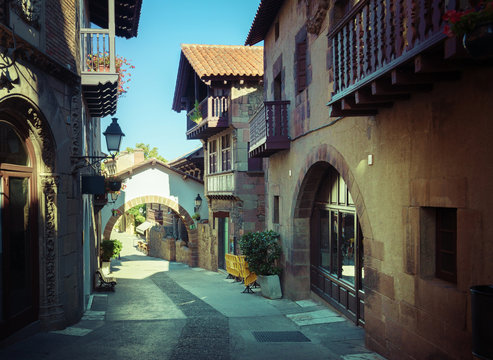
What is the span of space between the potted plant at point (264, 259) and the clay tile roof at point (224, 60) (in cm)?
753

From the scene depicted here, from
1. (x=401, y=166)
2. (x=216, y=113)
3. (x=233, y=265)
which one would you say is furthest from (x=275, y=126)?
(x=216, y=113)

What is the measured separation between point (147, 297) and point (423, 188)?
30.2 ft

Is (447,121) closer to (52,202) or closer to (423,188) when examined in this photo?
(423,188)

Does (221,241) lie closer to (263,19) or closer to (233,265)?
(233,265)

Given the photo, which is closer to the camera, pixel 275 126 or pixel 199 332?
pixel 199 332

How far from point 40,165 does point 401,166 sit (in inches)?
221

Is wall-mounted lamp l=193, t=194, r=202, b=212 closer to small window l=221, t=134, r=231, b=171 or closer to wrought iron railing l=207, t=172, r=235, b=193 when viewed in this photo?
wrought iron railing l=207, t=172, r=235, b=193

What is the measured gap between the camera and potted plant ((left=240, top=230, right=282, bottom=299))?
40.3ft

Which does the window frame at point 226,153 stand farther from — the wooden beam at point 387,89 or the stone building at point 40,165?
the wooden beam at point 387,89

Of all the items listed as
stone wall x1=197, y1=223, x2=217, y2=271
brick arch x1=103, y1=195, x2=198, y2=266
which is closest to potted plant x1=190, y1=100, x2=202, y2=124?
stone wall x1=197, y1=223, x2=217, y2=271

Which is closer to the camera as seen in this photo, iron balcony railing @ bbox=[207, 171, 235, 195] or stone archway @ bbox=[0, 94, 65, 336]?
stone archway @ bbox=[0, 94, 65, 336]

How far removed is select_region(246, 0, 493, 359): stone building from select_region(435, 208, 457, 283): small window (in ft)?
0.04

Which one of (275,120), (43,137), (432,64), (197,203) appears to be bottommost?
(197,203)

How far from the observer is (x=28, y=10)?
7082 millimetres
